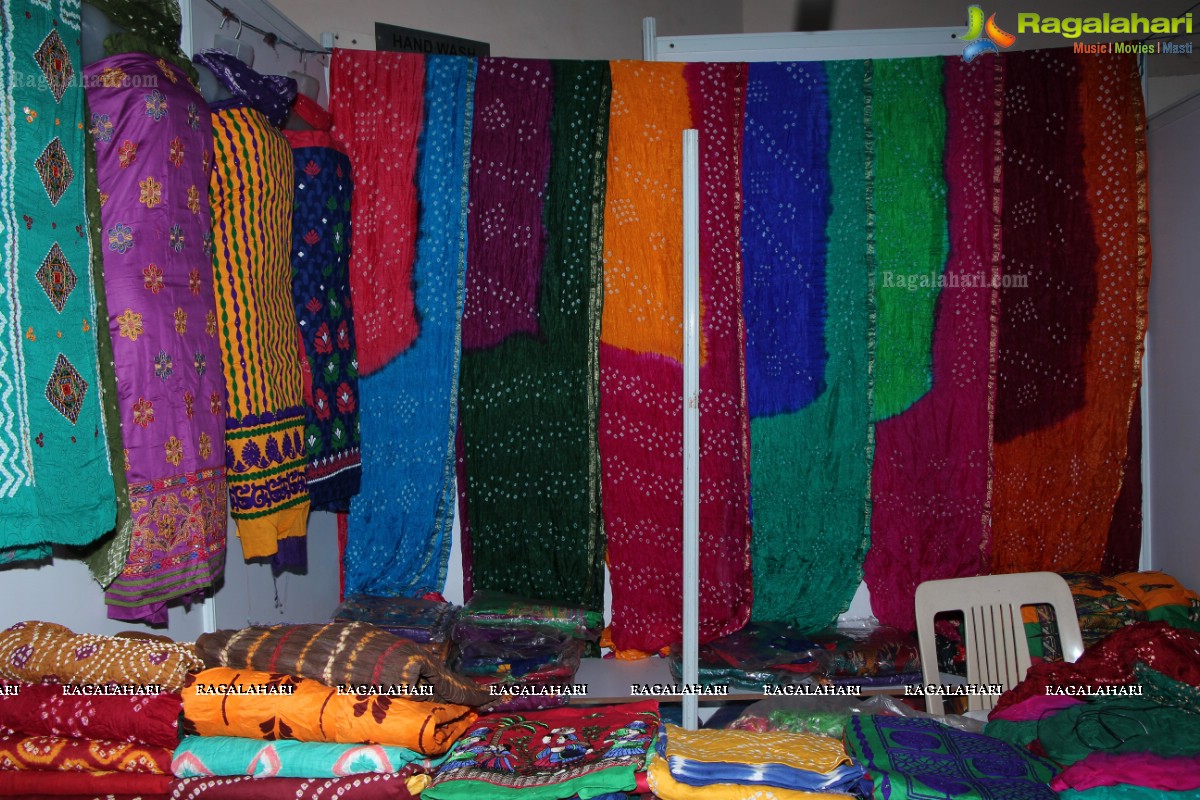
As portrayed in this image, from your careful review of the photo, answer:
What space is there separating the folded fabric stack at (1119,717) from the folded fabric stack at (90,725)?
1.30 m

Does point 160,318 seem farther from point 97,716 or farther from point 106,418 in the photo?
point 97,716

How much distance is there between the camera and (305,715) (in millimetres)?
1197

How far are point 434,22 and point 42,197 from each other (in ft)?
6.97

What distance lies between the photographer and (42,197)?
128 centimetres

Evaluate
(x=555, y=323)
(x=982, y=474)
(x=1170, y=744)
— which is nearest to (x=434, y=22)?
(x=555, y=323)

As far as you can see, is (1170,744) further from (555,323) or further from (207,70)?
(207,70)

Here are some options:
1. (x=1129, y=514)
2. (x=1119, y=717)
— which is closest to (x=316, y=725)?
(x=1119, y=717)

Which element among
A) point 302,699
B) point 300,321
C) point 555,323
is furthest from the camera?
point 555,323

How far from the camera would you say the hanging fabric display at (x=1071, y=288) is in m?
2.38

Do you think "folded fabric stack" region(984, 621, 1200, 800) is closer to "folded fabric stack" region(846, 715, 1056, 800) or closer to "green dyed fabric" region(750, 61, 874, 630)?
"folded fabric stack" region(846, 715, 1056, 800)

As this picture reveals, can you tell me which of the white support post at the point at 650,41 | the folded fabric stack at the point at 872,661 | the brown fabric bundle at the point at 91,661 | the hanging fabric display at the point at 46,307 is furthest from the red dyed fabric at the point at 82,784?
the white support post at the point at 650,41

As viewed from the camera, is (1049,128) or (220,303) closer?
(220,303)

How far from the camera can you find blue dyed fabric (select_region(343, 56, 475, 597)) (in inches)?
93.4

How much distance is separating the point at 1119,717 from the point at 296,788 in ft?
4.08
